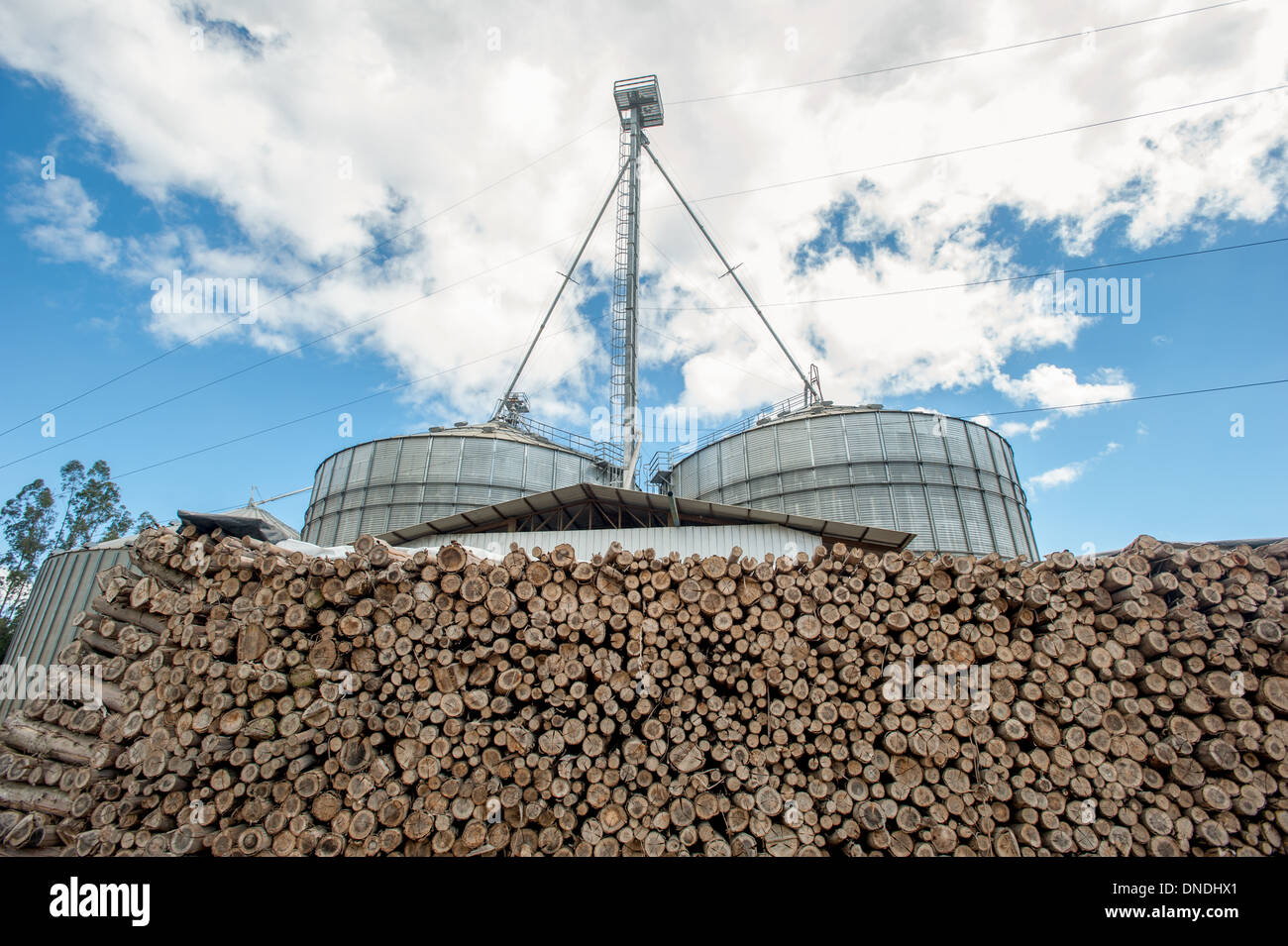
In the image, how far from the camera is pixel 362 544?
6.59 metres

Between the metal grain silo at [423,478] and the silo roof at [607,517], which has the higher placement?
the metal grain silo at [423,478]

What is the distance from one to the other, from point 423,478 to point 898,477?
16219 mm

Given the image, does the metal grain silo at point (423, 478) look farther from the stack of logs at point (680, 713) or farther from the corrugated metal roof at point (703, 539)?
the stack of logs at point (680, 713)

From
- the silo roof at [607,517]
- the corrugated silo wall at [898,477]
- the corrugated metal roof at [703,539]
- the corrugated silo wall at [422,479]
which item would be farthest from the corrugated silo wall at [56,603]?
the corrugated silo wall at [898,477]

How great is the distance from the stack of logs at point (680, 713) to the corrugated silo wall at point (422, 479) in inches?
590

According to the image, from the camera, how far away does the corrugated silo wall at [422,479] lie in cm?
2172

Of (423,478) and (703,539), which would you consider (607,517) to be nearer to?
(703,539)

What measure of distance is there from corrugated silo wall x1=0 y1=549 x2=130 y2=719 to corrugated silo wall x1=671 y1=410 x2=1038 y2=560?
685 inches

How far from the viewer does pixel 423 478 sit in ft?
72.4

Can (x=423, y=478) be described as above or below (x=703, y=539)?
above

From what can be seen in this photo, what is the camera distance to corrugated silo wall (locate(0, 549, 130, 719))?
482 inches

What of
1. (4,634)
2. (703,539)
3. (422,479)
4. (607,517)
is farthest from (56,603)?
(4,634)

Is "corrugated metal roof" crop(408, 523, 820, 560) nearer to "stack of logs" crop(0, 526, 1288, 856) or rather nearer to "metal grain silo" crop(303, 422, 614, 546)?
"stack of logs" crop(0, 526, 1288, 856)
